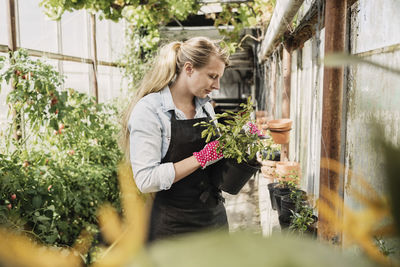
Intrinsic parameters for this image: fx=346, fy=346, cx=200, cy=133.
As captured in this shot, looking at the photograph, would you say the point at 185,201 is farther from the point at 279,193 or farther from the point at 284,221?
the point at 279,193

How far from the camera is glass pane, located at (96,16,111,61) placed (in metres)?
5.25

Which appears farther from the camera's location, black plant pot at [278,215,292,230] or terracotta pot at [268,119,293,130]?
terracotta pot at [268,119,293,130]

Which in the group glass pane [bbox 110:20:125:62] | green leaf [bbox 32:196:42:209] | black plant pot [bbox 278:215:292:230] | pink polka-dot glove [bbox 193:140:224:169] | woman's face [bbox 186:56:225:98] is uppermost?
glass pane [bbox 110:20:125:62]

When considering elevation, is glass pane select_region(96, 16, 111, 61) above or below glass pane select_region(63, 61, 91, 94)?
above

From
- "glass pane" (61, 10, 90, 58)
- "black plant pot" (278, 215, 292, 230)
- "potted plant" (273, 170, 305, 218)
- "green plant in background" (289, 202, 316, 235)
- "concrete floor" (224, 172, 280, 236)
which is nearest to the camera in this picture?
"green plant in background" (289, 202, 316, 235)

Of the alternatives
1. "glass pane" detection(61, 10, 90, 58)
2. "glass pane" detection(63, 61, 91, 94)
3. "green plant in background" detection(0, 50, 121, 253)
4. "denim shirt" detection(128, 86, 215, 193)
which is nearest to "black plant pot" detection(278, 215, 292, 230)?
"denim shirt" detection(128, 86, 215, 193)

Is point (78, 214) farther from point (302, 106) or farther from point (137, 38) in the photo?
point (137, 38)

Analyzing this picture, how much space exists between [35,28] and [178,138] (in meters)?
2.67

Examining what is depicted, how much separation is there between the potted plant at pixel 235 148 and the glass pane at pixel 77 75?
2.97 meters

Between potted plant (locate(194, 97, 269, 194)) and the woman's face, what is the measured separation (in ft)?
0.54

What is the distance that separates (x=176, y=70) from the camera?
6.32ft

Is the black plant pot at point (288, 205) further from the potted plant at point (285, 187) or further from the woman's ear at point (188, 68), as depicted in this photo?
the woman's ear at point (188, 68)

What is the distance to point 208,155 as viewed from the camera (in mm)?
1703

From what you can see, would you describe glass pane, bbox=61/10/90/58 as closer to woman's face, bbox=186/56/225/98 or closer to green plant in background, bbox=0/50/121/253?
green plant in background, bbox=0/50/121/253
